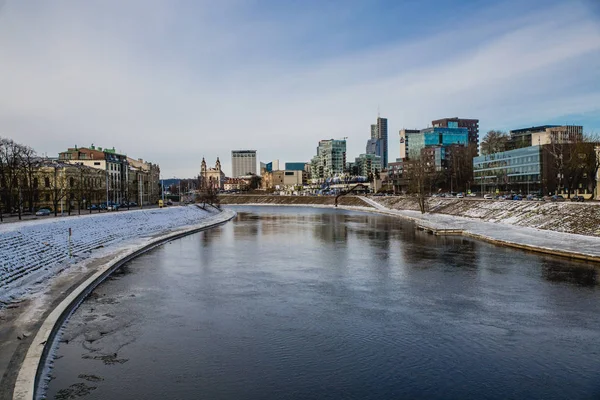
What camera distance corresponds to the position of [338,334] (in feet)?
51.7

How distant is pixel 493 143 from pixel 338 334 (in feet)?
495

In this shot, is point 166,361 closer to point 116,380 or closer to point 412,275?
point 116,380

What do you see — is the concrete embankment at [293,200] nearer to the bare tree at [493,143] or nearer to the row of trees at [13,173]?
the bare tree at [493,143]

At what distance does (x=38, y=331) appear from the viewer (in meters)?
14.6

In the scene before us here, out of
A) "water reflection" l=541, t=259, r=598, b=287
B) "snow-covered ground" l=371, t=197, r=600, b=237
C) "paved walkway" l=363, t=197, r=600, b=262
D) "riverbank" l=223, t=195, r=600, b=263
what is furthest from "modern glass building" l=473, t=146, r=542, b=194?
"water reflection" l=541, t=259, r=598, b=287

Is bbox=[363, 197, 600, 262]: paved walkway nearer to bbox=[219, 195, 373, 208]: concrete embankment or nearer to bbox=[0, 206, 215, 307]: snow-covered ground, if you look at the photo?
bbox=[0, 206, 215, 307]: snow-covered ground

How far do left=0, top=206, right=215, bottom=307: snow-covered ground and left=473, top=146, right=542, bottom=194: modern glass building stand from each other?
9254cm

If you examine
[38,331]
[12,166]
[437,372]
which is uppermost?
[12,166]

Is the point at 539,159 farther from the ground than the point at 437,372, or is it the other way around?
the point at 539,159

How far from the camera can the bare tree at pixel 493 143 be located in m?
150

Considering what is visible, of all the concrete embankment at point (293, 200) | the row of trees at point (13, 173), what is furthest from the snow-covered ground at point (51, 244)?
the concrete embankment at point (293, 200)

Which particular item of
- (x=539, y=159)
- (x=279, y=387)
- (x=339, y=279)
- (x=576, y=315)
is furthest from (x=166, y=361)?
(x=539, y=159)

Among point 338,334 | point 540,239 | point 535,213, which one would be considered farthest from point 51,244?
point 535,213

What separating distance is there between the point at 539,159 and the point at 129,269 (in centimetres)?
10431
